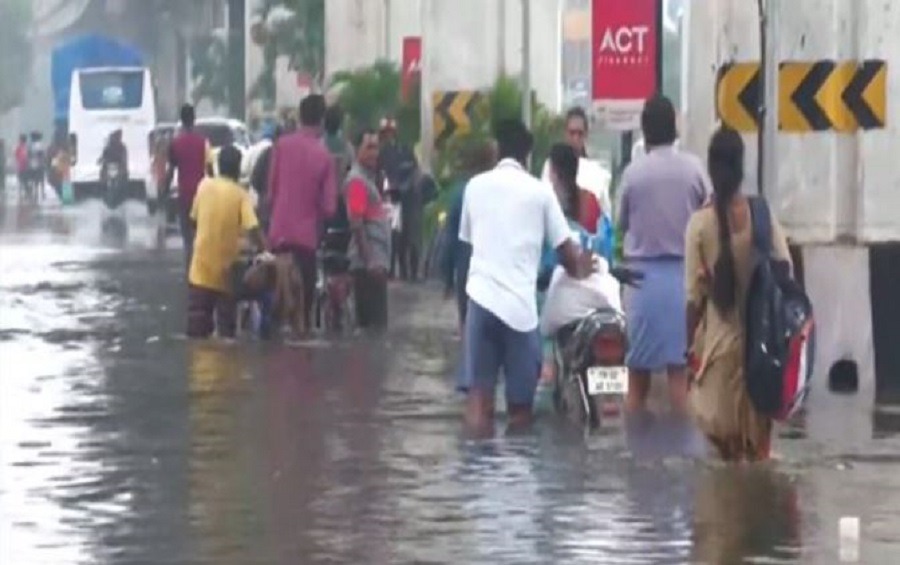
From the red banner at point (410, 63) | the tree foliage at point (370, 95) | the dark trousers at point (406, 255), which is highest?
the red banner at point (410, 63)

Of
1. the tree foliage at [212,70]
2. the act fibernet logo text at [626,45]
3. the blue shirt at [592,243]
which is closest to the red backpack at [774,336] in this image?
the blue shirt at [592,243]

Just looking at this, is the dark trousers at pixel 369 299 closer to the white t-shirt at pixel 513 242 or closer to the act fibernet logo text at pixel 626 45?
the act fibernet logo text at pixel 626 45

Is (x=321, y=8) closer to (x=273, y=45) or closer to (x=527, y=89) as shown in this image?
(x=273, y=45)

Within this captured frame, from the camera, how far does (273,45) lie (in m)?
63.8

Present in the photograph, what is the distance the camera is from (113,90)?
7994 centimetres

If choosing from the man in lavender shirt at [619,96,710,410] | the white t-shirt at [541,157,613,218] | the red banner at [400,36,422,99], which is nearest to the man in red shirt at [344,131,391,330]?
the white t-shirt at [541,157,613,218]

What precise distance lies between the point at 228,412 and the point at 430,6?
70.6 ft

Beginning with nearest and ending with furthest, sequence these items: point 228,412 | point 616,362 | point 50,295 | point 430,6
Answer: point 616,362
point 228,412
point 50,295
point 430,6

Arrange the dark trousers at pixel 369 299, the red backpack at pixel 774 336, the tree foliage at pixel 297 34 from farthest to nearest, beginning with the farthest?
1. the tree foliage at pixel 297 34
2. the dark trousers at pixel 369 299
3. the red backpack at pixel 774 336

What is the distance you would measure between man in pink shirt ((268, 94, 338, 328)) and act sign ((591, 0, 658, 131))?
3.58 m

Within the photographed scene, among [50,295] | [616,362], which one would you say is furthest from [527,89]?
[616,362]

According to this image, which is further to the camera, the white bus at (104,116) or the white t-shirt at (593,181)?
the white bus at (104,116)

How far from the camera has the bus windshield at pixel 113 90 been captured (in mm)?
79500

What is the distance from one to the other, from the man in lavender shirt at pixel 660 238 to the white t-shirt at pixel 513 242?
1018 millimetres
